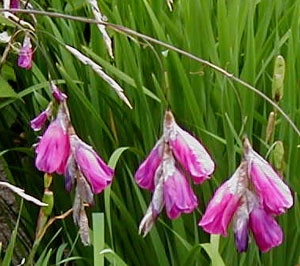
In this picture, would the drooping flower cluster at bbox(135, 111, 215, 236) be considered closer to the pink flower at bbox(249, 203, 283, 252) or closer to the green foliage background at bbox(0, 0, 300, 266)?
the pink flower at bbox(249, 203, 283, 252)

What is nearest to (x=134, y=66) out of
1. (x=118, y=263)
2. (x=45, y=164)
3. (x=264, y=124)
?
(x=264, y=124)

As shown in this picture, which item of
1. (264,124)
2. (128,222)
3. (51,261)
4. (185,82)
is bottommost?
(51,261)

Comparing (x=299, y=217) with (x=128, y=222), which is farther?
(x=128, y=222)

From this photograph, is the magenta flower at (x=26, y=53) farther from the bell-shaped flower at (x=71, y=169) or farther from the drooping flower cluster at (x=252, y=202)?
the drooping flower cluster at (x=252, y=202)

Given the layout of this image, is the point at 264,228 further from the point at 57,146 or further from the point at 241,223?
the point at 57,146

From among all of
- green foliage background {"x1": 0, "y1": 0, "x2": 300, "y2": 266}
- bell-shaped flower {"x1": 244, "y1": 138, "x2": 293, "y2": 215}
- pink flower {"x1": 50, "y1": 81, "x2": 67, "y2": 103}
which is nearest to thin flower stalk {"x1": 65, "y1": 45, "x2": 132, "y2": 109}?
pink flower {"x1": 50, "y1": 81, "x2": 67, "y2": 103}

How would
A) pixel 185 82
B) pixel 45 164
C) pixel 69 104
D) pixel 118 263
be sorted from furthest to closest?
pixel 69 104, pixel 185 82, pixel 118 263, pixel 45 164

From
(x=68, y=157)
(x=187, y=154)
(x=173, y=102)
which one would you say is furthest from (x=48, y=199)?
(x=173, y=102)

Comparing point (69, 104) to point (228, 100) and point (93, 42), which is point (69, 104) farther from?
point (228, 100)
